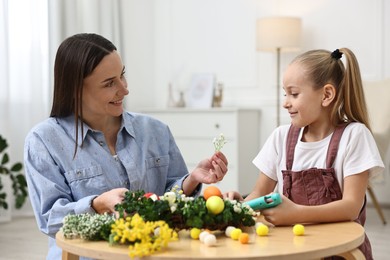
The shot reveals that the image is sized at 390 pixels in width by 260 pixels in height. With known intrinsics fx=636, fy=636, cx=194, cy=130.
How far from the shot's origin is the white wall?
17.2 ft

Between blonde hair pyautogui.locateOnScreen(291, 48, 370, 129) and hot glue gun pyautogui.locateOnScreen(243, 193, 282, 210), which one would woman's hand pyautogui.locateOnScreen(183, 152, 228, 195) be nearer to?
hot glue gun pyautogui.locateOnScreen(243, 193, 282, 210)

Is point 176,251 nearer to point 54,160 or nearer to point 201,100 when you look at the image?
point 54,160

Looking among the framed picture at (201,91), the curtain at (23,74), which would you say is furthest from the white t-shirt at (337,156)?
the framed picture at (201,91)

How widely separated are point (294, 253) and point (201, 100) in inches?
182

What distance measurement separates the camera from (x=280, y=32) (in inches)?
201

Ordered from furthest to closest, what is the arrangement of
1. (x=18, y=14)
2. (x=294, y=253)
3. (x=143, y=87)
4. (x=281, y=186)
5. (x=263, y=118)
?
(x=143, y=87) → (x=263, y=118) → (x=18, y=14) → (x=281, y=186) → (x=294, y=253)

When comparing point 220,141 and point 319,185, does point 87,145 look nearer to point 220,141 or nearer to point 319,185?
point 220,141

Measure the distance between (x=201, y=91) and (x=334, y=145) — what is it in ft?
13.5

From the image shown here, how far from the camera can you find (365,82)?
4.83m

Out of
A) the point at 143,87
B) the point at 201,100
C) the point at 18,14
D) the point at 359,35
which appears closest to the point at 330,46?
the point at 359,35

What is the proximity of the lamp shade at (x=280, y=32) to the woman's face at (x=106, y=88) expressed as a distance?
337 cm

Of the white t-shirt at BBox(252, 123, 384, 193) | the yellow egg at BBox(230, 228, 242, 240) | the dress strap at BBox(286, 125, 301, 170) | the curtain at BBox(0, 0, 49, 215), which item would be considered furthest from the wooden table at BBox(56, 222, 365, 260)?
the curtain at BBox(0, 0, 49, 215)

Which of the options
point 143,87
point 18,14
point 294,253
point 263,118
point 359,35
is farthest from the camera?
point 143,87

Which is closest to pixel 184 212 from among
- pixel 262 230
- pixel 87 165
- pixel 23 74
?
pixel 262 230
